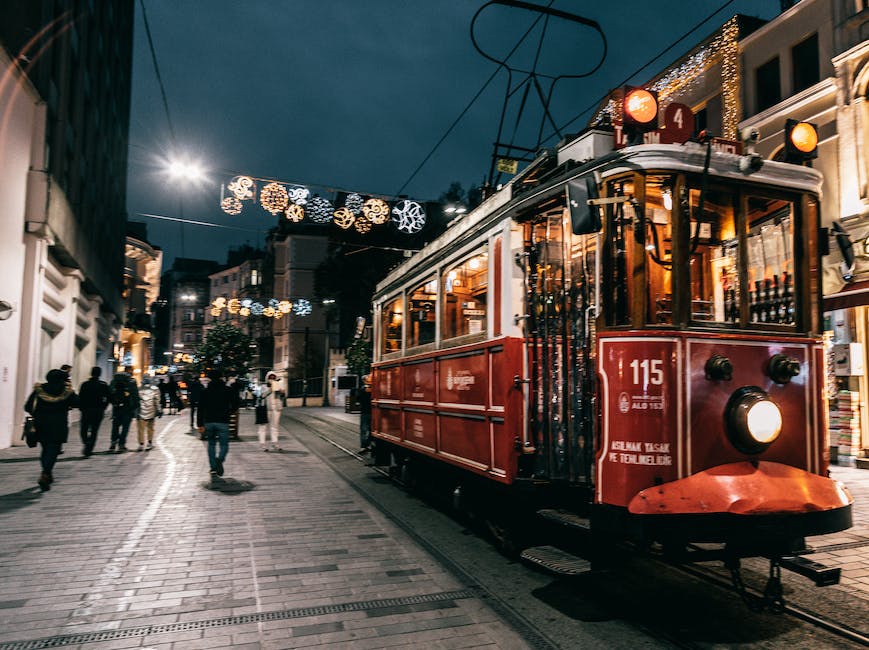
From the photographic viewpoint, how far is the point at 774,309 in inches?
188

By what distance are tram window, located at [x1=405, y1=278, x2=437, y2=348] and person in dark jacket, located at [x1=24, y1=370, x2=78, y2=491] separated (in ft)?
16.3

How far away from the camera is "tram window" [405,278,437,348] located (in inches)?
303

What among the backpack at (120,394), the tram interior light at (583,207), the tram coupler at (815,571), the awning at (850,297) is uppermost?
the awning at (850,297)

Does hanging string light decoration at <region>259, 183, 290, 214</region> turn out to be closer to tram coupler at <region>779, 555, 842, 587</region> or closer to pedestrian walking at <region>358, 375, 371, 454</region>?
pedestrian walking at <region>358, 375, 371, 454</region>

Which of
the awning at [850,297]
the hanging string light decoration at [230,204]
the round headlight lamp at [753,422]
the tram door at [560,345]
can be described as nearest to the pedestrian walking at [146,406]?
the hanging string light decoration at [230,204]

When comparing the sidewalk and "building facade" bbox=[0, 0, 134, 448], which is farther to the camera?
"building facade" bbox=[0, 0, 134, 448]

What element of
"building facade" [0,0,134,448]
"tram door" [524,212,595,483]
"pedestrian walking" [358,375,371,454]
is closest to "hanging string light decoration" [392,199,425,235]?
"pedestrian walking" [358,375,371,454]

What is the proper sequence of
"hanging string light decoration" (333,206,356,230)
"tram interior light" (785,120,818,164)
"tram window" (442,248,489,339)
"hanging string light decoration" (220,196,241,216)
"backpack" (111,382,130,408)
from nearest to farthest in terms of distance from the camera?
1. "tram interior light" (785,120,818,164)
2. "tram window" (442,248,489,339)
3. "backpack" (111,382,130,408)
4. "hanging string light decoration" (220,196,241,216)
5. "hanging string light decoration" (333,206,356,230)

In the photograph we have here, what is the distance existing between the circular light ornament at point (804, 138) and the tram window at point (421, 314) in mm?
3999

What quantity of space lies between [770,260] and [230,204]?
11.4 metres

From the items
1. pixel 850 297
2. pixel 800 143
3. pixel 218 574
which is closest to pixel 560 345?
pixel 800 143

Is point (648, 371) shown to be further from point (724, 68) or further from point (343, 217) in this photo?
point (724, 68)

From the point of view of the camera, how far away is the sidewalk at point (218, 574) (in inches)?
159

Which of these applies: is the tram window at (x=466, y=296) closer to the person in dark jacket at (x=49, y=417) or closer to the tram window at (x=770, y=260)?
the tram window at (x=770, y=260)
